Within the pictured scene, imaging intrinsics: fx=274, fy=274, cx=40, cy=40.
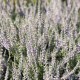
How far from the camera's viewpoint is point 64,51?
76.3 inches

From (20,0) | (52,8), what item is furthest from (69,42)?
(20,0)

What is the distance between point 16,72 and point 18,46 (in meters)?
0.44

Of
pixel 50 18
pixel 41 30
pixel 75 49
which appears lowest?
pixel 75 49

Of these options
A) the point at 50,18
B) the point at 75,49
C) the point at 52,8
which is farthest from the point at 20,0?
the point at 75,49

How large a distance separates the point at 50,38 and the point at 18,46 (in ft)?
0.86

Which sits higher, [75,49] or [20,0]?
[20,0]

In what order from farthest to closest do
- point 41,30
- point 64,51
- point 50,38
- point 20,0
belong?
point 20,0 < point 41,30 < point 50,38 < point 64,51

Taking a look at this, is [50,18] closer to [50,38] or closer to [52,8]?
[52,8]

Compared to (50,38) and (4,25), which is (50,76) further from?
(4,25)

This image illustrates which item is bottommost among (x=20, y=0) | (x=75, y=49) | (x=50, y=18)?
(x=75, y=49)

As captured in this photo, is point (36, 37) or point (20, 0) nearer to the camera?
point (36, 37)

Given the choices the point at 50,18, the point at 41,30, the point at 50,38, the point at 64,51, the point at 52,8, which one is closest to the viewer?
the point at 64,51

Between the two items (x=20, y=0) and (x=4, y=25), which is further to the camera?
(x=20, y=0)

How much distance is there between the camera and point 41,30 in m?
2.21
